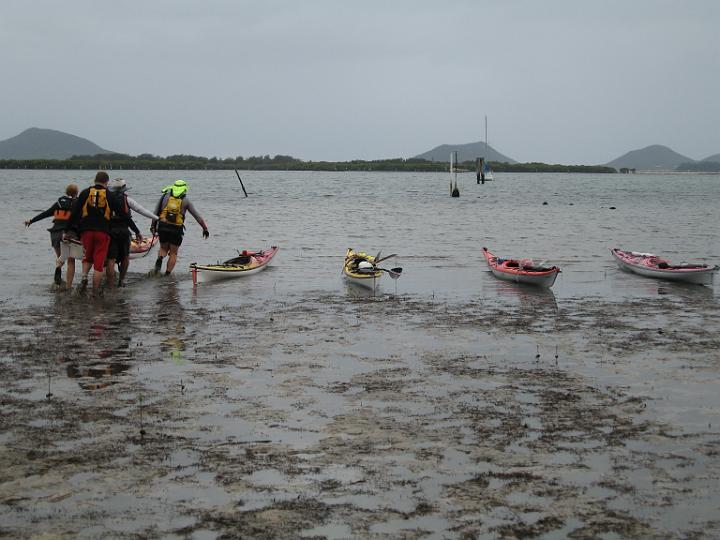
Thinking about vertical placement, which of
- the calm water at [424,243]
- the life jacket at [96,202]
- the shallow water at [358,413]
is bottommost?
the calm water at [424,243]

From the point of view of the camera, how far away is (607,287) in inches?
760

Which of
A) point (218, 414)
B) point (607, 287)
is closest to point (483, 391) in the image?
point (218, 414)

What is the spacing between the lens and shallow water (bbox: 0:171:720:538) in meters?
6.07

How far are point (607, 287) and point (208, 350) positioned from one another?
10.9m

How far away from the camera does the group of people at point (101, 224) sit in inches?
611

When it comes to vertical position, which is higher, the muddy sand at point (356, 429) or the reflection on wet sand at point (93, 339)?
the reflection on wet sand at point (93, 339)

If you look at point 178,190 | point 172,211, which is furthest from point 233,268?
point 178,190

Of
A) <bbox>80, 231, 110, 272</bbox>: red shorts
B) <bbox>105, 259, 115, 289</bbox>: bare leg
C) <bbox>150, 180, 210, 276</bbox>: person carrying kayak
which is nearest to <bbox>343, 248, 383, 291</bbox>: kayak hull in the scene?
<bbox>150, 180, 210, 276</bbox>: person carrying kayak

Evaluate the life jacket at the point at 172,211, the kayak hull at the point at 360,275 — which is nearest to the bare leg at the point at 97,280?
the life jacket at the point at 172,211

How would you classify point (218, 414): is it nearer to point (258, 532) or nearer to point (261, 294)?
point (258, 532)

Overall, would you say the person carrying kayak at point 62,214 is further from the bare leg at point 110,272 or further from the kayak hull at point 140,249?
the kayak hull at point 140,249

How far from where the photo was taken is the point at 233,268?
20156mm

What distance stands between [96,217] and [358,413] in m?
8.86

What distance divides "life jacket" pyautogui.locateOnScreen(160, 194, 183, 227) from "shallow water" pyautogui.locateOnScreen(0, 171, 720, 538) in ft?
5.57
